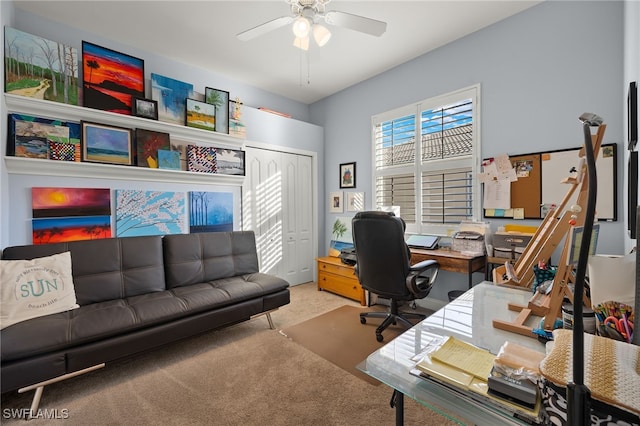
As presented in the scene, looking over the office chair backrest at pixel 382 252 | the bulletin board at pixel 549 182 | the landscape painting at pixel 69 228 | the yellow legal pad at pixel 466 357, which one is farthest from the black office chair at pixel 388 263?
the landscape painting at pixel 69 228

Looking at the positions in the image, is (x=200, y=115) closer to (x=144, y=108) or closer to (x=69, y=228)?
(x=144, y=108)

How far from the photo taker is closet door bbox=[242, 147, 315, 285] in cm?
384

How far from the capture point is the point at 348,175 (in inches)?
166

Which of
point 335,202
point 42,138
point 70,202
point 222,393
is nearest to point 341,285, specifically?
point 335,202

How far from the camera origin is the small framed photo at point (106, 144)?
101 inches

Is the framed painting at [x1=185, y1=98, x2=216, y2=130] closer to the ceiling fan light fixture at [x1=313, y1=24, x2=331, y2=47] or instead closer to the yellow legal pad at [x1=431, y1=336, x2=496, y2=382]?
the ceiling fan light fixture at [x1=313, y1=24, x2=331, y2=47]

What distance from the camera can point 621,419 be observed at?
1.59ft

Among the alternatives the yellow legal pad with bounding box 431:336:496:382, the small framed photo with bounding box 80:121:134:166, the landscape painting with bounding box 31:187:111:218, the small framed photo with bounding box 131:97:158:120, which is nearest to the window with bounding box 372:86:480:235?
the yellow legal pad with bounding box 431:336:496:382

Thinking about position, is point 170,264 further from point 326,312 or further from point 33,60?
point 33,60

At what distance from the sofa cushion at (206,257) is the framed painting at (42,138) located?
1.13 m

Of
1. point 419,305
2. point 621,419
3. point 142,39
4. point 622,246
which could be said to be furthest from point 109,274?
point 622,246

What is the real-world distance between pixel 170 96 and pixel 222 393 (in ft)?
9.75

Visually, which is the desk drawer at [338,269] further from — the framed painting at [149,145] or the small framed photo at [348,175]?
the framed painting at [149,145]

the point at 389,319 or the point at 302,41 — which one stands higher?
the point at 302,41
